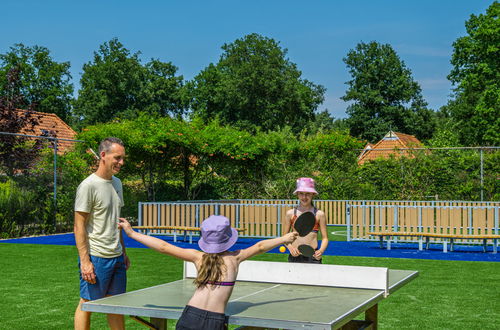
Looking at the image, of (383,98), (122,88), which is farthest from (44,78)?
(383,98)

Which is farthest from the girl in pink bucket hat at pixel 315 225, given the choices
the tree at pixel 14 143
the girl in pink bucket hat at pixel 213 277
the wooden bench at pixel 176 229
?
the tree at pixel 14 143

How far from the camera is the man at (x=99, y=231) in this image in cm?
537

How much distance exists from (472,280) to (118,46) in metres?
51.0

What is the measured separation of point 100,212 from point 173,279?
5.99m

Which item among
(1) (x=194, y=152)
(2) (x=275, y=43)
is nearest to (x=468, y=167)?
(1) (x=194, y=152)

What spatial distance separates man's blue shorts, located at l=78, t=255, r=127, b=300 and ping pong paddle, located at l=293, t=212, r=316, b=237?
6.33 ft

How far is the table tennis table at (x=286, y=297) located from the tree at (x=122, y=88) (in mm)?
50322

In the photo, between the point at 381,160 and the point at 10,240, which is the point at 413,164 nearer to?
the point at 381,160

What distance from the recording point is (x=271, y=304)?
15.1 ft

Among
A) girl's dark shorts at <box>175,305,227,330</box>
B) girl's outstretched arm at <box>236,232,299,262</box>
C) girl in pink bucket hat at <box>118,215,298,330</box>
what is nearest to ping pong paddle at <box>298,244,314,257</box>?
girl's outstretched arm at <box>236,232,299,262</box>

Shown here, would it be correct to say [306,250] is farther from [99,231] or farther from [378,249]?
[378,249]

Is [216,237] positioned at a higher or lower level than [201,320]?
higher

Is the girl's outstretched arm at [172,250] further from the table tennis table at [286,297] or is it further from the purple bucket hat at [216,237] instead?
the table tennis table at [286,297]

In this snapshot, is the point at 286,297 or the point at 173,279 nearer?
the point at 286,297
